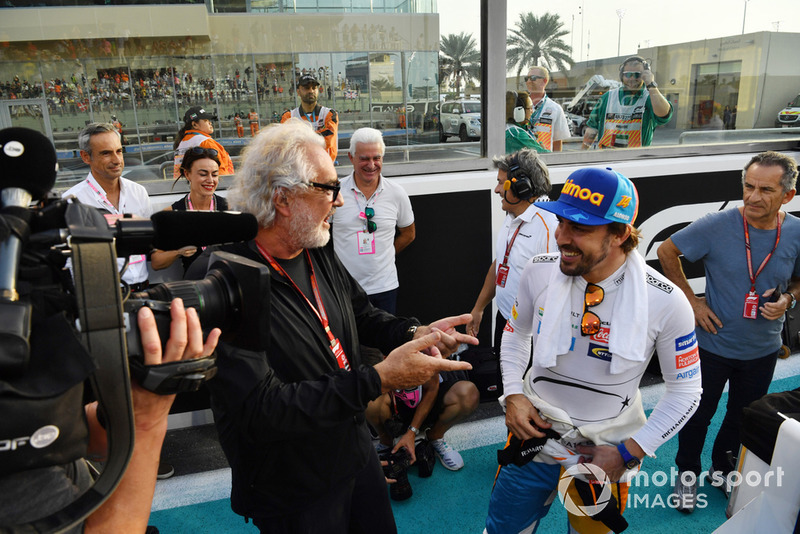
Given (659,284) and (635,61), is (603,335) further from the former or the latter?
(635,61)

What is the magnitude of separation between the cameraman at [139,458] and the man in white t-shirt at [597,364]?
1.38 meters

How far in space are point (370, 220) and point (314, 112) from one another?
1112mm

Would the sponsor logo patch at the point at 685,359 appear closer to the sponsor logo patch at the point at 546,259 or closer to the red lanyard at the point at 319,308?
the sponsor logo patch at the point at 546,259

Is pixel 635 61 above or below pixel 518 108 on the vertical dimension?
above

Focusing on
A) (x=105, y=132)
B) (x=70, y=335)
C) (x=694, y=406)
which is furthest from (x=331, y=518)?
(x=105, y=132)

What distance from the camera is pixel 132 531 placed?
938 millimetres

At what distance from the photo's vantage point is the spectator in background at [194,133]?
396 cm

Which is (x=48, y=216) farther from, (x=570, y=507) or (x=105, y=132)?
(x=105, y=132)

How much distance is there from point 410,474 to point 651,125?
4.03 m

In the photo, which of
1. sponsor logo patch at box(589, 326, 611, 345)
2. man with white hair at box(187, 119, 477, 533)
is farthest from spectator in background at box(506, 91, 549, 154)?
man with white hair at box(187, 119, 477, 533)

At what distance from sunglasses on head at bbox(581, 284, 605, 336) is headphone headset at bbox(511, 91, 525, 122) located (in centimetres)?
308

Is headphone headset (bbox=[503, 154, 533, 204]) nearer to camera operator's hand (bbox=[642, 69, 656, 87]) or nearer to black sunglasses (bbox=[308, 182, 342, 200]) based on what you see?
black sunglasses (bbox=[308, 182, 342, 200])

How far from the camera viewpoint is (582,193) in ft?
6.21

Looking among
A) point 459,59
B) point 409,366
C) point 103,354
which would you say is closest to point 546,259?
point 409,366
